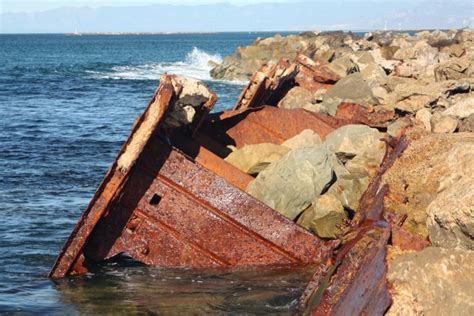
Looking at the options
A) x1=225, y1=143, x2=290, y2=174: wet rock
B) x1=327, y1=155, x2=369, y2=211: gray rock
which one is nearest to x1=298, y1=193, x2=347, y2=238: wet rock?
x1=327, y1=155, x2=369, y2=211: gray rock

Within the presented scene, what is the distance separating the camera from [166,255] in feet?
23.7

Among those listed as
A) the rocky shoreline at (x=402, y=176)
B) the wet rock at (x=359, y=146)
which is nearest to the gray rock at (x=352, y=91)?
the rocky shoreline at (x=402, y=176)

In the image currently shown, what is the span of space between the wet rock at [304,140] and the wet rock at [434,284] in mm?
5354

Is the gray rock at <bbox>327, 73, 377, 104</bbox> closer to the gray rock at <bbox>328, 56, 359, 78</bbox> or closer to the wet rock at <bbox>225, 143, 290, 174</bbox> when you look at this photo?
the wet rock at <bbox>225, 143, 290, 174</bbox>

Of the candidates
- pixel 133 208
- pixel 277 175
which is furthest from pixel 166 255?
pixel 277 175

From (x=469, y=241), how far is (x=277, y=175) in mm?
3496

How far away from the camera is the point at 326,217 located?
25.4 ft

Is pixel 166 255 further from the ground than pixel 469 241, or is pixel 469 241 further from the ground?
pixel 469 241

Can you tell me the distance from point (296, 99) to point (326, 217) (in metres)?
5.85

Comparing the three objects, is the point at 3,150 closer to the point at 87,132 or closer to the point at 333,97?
the point at 87,132

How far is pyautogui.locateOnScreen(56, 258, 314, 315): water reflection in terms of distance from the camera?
21.4ft

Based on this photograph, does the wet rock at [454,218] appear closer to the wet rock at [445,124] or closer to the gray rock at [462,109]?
the wet rock at [445,124]

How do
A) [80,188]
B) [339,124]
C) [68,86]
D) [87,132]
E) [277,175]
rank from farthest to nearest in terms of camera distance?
[68,86]
[87,132]
[80,188]
[339,124]
[277,175]

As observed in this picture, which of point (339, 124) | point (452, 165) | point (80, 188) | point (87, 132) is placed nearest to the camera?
point (452, 165)
